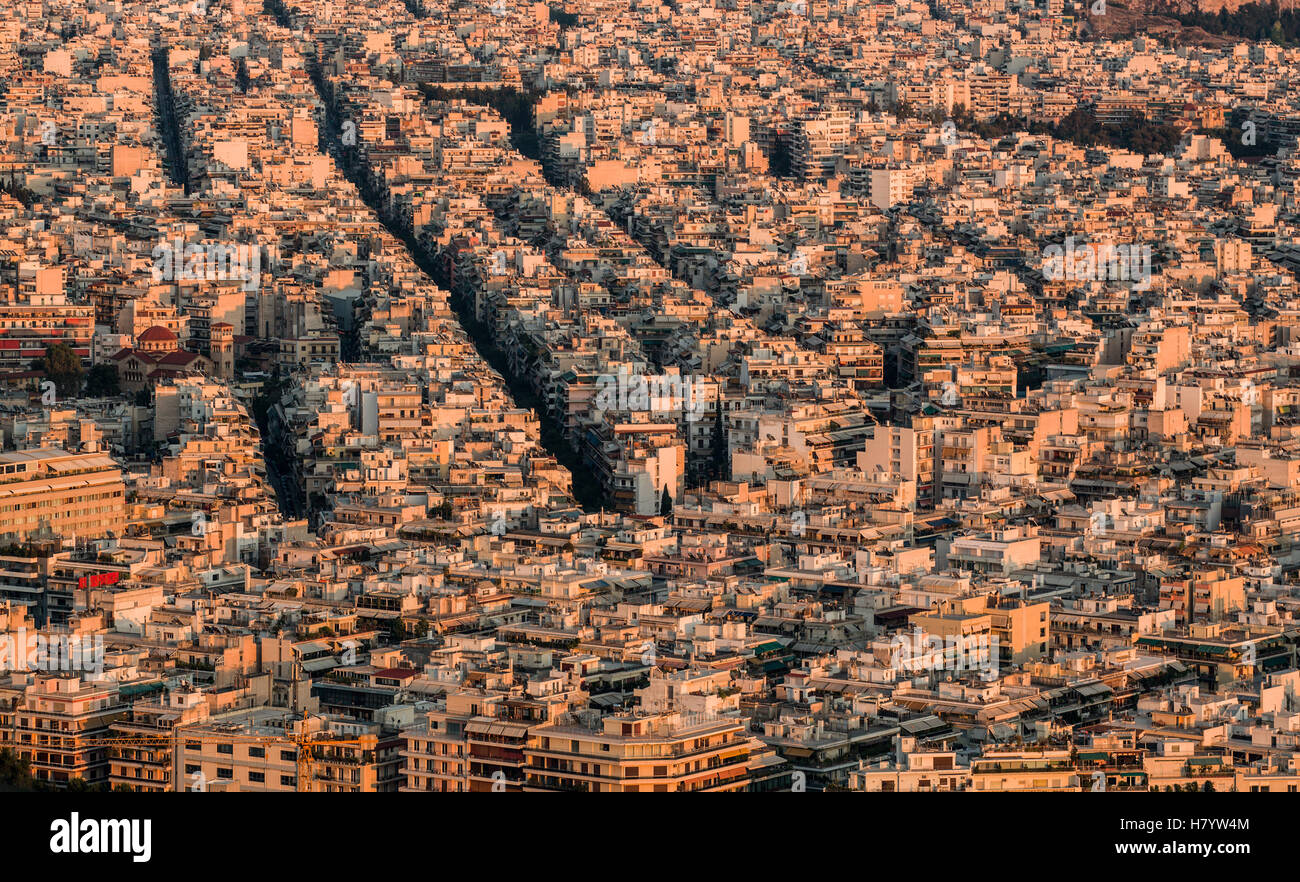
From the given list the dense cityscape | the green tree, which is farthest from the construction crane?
the green tree

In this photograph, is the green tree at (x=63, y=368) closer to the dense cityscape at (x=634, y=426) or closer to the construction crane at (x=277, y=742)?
the dense cityscape at (x=634, y=426)

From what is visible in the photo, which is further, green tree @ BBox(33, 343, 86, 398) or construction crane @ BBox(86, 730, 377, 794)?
green tree @ BBox(33, 343, 86, 398)

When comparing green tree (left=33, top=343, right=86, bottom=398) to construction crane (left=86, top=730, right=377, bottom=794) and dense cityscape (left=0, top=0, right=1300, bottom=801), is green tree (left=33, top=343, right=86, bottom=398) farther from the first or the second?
construction crane (left=86, top=730, right=377, bottom=794)

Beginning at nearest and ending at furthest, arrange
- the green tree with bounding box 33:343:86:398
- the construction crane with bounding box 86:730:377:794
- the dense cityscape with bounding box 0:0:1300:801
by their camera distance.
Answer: the construction crane with bounding box 86:730:377:794 → the dense cityscape with bounding box 0:0:1300:801 → the green tree with bounding box 33:343:86:398

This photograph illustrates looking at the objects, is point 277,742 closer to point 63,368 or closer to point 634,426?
point 634,426

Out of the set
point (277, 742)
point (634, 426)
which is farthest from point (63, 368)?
point (277, 742)
